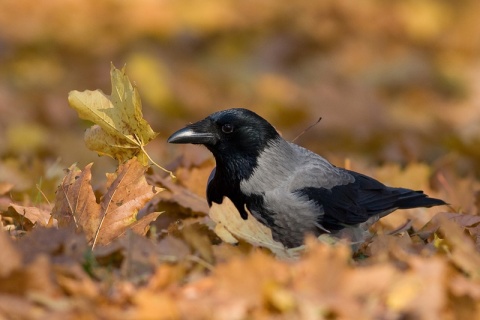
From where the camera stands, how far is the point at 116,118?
4191 mm

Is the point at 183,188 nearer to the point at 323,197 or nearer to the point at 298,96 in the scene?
the point at 323,197

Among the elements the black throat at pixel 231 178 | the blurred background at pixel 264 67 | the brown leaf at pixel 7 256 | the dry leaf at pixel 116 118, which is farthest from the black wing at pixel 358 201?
the blurred background at pixel 264 67

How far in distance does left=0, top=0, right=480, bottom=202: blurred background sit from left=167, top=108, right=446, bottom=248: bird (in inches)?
131

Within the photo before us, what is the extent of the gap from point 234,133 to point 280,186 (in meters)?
0.35

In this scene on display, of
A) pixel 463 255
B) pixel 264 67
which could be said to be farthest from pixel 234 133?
pixel 264 67

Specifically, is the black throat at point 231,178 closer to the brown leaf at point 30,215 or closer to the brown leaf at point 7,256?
the brown leaf at point 30,215

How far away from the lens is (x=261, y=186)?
14.7 ft

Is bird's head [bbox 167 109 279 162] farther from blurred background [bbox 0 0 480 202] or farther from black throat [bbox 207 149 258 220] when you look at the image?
blurred background [bbox 0 0 480 202]

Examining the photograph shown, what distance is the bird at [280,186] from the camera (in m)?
4.40

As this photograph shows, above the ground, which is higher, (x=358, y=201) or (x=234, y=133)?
(x=234, y=133)

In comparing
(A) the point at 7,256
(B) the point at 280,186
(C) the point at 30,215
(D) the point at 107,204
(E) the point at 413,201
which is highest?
(A) the point at 7,256

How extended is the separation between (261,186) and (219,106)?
6522 mm

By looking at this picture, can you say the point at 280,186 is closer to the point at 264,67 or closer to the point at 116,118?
the point at 116,118

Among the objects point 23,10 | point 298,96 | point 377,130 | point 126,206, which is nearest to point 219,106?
point 298,96
